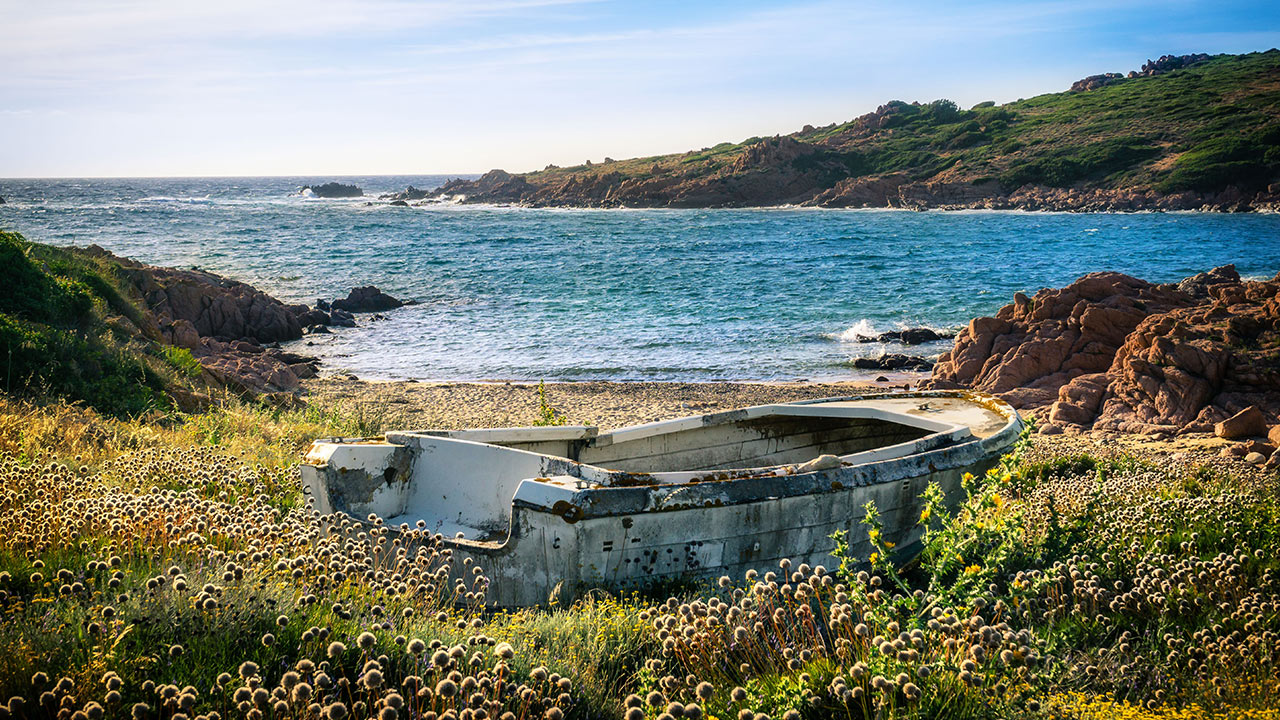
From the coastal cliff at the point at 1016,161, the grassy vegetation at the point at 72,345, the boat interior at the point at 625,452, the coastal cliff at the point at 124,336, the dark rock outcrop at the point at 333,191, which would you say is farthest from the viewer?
the dark rock outcrop at the point at 333,191

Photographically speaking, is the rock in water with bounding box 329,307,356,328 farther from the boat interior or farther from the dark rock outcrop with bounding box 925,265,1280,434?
the boat interior

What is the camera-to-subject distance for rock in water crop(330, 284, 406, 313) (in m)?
30.0

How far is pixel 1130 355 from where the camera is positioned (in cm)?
1327

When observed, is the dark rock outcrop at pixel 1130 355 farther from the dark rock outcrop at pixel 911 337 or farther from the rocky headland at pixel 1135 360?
the dark rock outcrop at pixel 911 337

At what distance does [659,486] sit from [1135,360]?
34.1ft

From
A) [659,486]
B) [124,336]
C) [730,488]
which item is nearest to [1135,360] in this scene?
[730,488]

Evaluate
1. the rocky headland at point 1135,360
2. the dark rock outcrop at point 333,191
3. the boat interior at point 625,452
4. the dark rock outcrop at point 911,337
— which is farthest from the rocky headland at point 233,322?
the dark rock outcrop at point 333,191

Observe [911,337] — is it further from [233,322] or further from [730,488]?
[730,488]

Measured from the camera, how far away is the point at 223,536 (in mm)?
4750

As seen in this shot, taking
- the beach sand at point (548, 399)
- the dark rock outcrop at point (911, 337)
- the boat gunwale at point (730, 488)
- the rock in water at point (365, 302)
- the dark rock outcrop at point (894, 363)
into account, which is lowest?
the beach sand at point (548, 399)

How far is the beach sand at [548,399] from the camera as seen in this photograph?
14750 mm

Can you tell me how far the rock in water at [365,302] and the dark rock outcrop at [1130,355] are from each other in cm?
2084

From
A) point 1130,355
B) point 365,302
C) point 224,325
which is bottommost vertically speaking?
point 224,325

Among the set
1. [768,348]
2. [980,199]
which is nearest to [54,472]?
[768,348]
